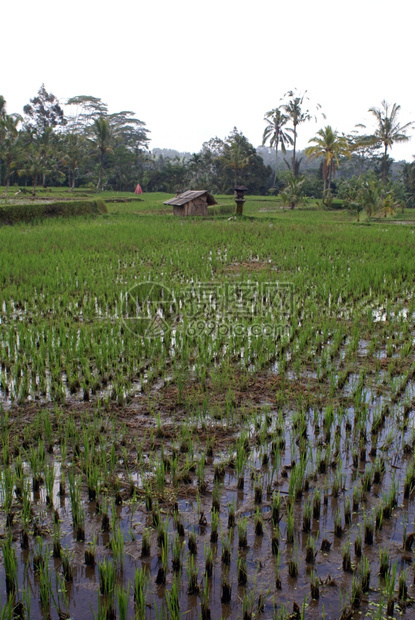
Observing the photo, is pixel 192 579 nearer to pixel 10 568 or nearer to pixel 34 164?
pixel 10 568

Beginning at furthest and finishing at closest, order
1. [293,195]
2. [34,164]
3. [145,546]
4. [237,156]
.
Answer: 1. [237,156]
2. [34,164]
3. [293,195]
4. [145,546]

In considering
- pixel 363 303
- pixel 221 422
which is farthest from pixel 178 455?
pixel 363 303

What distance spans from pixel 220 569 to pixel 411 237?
37.3ft

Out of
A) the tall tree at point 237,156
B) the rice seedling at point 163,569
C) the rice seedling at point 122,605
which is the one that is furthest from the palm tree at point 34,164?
the rice seedling at point 122,605

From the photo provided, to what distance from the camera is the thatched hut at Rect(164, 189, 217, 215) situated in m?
18.4

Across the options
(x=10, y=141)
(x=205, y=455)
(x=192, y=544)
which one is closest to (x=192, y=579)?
(x=192, y=544)

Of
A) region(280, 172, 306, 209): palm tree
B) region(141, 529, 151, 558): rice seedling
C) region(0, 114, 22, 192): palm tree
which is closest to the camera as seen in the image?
region(141, 529, 151, 558): rice seedling

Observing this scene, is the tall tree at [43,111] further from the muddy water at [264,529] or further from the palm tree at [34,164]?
the muddy water at [264,529]

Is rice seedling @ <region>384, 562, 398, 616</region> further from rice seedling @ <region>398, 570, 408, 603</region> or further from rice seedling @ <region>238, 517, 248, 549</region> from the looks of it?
rice seedling @ <region>238, 517, 248, 549</region>

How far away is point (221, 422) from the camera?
3.35 m

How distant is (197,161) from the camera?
34.6 m

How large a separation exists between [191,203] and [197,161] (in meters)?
17.0

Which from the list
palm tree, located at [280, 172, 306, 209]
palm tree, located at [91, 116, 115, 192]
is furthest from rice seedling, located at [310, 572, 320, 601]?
palm tree, located at [91, 116, 115, 192]

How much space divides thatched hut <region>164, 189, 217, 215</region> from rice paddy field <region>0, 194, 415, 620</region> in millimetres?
12031
